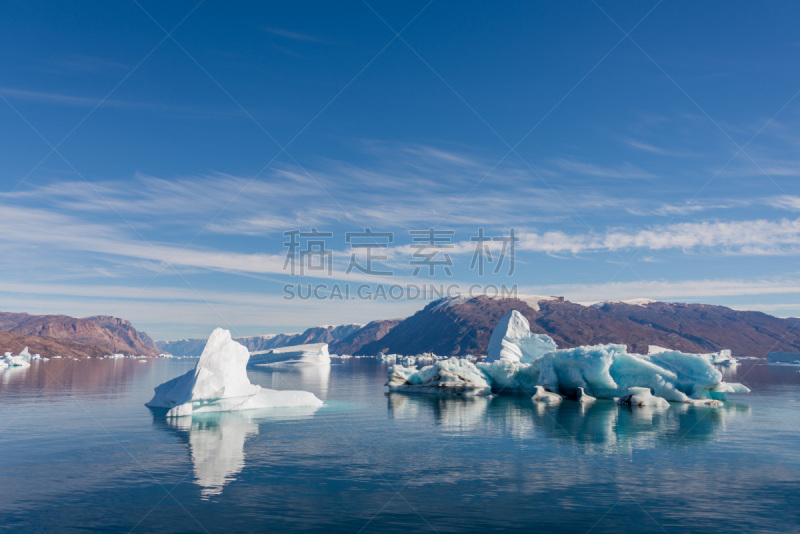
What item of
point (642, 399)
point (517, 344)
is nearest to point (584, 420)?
point (642, 399)

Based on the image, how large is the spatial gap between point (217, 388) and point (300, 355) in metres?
105

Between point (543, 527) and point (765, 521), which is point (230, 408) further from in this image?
point (765, 521)

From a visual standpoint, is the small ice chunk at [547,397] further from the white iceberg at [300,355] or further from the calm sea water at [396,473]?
the white iceberg at [300,355]

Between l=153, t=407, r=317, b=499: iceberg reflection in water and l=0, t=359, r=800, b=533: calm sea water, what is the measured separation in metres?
0.13

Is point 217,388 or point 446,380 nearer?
point 217,388

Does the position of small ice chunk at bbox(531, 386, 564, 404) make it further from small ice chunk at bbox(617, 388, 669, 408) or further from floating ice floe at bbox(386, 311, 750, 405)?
small ice chunk at bbox(617, 388, 669, 408)

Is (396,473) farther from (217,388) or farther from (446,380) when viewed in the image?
(446,380)

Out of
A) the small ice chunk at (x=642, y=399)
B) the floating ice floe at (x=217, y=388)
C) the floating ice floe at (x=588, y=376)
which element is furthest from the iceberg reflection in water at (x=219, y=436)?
the small ice chunk at (x=642, y=399)

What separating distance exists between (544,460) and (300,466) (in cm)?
1013

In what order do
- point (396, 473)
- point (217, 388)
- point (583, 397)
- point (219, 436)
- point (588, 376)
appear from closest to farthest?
point (396, 473) → point (219, 436) → point (217, 388) → point (583, 397) → point (588, 376)

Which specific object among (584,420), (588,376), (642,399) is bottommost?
(584,420)

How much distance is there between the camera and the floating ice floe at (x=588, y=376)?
156ft

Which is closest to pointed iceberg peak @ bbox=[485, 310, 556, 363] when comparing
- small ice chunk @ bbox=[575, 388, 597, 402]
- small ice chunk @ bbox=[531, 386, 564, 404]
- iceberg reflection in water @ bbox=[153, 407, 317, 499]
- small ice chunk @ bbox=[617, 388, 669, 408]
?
small ice chunk @ bbox=[531, 386, 564, 404]

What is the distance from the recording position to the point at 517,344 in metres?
80.4
